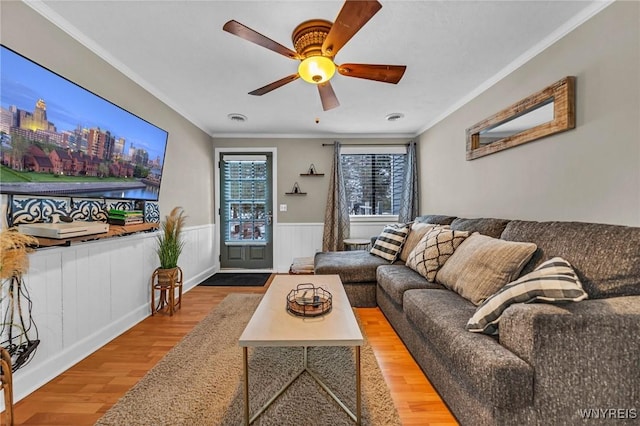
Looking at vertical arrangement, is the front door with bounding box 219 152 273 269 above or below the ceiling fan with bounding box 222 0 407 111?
below

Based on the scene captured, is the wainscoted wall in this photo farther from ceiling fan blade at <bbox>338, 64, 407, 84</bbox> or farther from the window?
the window

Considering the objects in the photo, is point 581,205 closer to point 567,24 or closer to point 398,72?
point 567,24

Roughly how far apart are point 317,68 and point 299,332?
5.36ft

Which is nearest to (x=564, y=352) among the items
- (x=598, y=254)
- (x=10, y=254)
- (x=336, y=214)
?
(x=598, y=254)

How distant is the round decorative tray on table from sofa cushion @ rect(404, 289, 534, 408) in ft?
2.09

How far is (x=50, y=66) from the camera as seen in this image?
5.95 feet

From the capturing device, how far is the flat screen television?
59.3 inches

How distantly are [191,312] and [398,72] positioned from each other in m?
3.01

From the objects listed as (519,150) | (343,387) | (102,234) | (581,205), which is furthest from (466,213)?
(102,234)

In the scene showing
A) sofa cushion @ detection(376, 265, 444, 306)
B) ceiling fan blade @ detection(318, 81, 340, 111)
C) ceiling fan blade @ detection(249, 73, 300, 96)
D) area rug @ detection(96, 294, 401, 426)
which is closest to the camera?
area rug @ detection(96, 294, 401, 426)

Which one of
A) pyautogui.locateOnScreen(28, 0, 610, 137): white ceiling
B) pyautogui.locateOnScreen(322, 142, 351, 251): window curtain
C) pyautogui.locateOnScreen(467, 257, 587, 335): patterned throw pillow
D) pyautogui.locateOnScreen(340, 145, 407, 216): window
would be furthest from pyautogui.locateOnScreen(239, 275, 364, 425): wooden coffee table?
pyautogui.locateOnScreen(340, 145, 407, 216): window

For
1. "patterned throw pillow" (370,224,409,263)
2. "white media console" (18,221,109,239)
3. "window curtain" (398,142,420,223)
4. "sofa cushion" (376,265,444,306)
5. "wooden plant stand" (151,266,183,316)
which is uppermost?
"window curtain" (398,142,420,223)

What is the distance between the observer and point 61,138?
180 centimetres

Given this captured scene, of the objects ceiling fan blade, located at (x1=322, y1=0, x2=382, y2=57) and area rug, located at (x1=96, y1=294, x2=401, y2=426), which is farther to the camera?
area rug, located at (x1=96, y1=294, x2=401, y2=426)
